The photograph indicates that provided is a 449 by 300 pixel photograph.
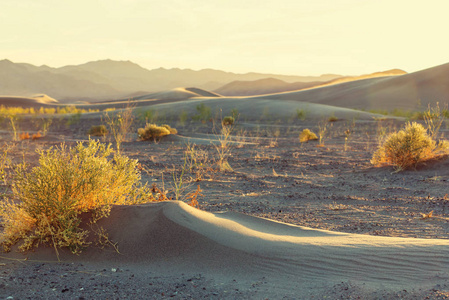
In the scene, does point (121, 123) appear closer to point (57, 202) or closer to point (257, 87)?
point (57, 202)

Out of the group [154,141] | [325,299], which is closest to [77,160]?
[325,299]

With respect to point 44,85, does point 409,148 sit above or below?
below

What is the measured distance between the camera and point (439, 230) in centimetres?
579

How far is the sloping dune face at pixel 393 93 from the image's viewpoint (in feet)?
211

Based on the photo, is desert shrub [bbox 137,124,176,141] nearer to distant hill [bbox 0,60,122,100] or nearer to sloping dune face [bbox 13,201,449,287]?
sloping dune face [bbox 13,201,449,287]

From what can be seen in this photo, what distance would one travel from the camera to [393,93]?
6925cm

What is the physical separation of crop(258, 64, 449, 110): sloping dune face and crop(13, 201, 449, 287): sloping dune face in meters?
59.9

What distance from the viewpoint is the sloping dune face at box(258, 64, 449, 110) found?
6444 centimetres

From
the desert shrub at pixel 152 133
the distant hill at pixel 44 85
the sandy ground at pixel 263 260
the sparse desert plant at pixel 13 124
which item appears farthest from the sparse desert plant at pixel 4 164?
the distant hill at pixel 44 85

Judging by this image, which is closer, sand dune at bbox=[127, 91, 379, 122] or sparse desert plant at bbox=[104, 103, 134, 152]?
sparse desert plant at bbox=[104, 103, 134, 152]

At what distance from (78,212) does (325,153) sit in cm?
1075

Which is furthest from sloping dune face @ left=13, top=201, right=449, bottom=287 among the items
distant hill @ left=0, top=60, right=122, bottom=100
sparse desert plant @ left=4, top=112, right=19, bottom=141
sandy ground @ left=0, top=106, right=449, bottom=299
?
distant hill @ left=0, top=60, right=122, bottom=100

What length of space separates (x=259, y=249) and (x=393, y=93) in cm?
7036

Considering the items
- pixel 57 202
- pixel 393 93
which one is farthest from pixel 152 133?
pixel 393 93
